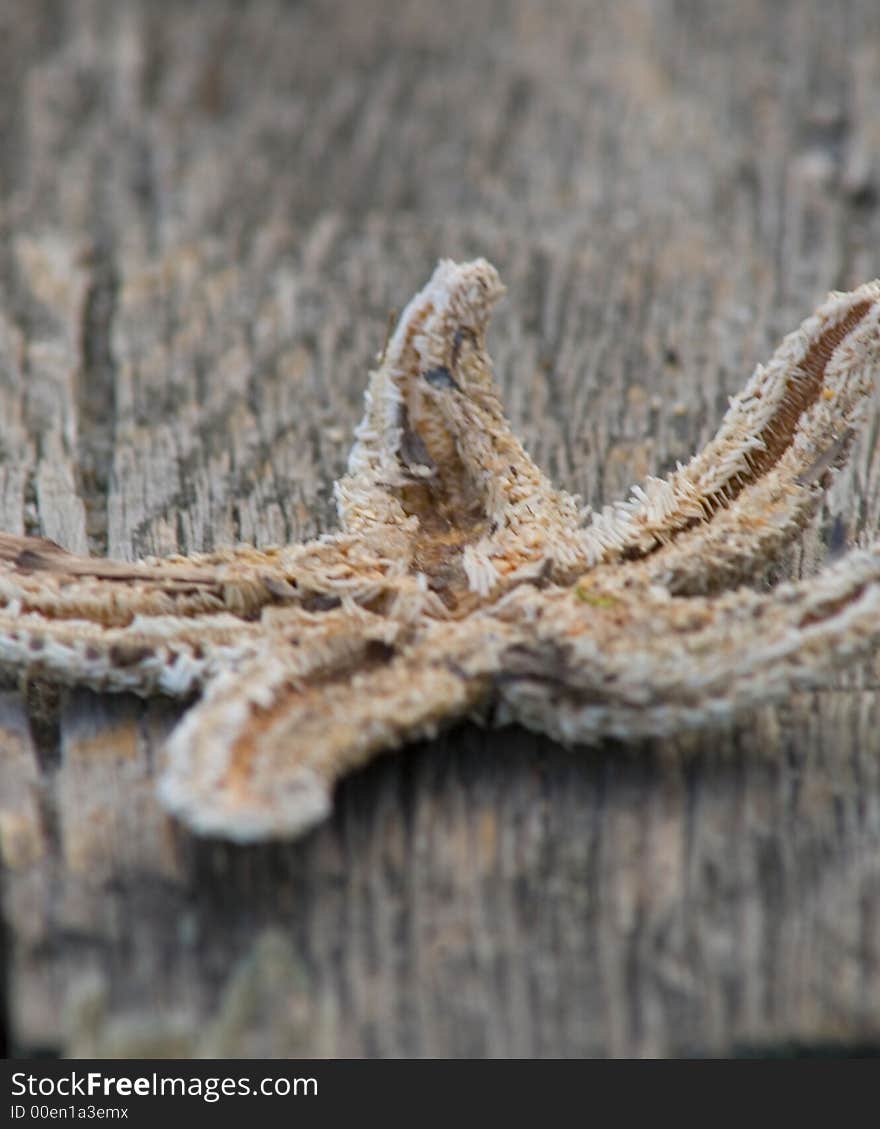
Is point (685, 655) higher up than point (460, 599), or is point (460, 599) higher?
point (460, 599)

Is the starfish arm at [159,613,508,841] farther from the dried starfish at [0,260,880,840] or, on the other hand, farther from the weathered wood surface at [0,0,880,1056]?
the weathered wood surface at [0,0,880,1056]

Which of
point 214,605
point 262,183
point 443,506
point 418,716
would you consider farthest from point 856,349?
point 262,183

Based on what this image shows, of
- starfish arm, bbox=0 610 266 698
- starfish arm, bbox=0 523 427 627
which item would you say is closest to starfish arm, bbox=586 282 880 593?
starfish arm, bbox=0 523 427 627

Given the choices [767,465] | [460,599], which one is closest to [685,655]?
[460,599]

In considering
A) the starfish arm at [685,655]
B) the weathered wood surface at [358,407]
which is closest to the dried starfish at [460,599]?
the starfish arm at [685,655]

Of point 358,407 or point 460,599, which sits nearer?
point 460,599

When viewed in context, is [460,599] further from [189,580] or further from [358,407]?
[358,407]

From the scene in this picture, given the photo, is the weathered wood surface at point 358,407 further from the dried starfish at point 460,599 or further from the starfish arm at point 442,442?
the starfish arm at point 442,442
